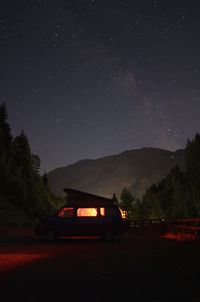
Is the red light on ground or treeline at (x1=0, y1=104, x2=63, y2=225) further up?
treeline at (x1=0, y1=104, x2=63, y2=225)

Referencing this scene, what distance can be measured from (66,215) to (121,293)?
38.7 ft

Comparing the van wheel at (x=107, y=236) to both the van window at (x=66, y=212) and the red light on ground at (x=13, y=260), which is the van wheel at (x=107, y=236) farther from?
the red light on ground at (x=13, y=260)

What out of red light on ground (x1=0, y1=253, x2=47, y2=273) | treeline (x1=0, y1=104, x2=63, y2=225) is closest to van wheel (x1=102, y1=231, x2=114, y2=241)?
red light on ground (x1=0, y1=253, x2=47, y2=273)

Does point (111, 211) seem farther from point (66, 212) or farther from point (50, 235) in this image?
A: point (50, 235)

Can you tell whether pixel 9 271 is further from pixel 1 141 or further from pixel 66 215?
pixel 1 141

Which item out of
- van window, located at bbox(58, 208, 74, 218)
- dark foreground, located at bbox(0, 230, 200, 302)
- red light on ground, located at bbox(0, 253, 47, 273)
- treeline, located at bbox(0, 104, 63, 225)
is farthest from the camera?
treeline, located at bbox(0, 104, 63, 225)

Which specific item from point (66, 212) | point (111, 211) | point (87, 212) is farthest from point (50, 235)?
point (111, 211)

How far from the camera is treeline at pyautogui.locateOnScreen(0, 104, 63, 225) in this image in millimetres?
37956

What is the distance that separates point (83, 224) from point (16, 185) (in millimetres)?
29360

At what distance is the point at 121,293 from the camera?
532 cm

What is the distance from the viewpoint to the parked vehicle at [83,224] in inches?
645

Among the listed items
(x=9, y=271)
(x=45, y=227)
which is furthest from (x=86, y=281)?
(x=45, y=227)

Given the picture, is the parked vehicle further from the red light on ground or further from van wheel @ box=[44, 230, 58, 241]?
the red light on ground

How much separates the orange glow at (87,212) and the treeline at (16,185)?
18.0 meters
